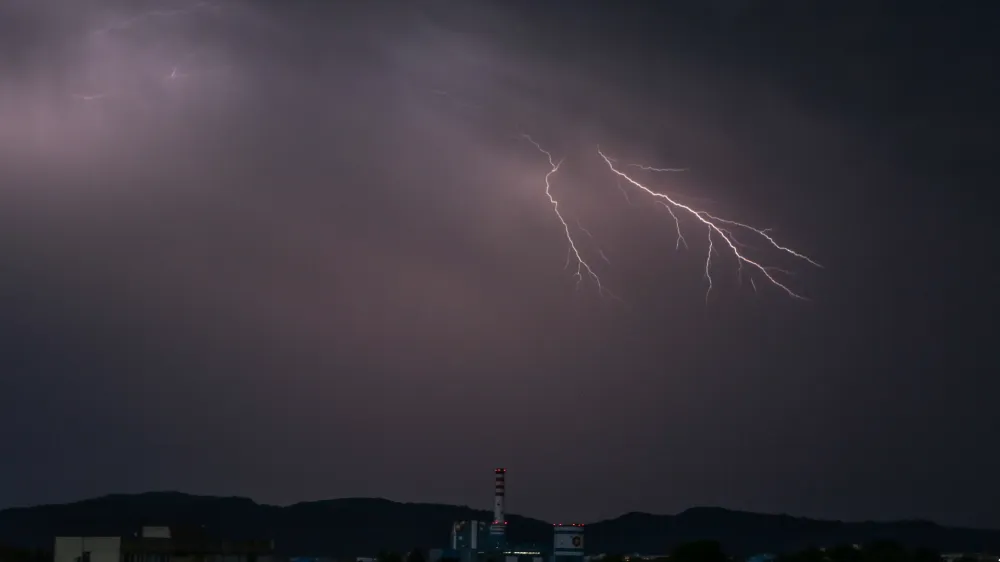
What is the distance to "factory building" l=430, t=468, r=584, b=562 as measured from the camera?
121 meters

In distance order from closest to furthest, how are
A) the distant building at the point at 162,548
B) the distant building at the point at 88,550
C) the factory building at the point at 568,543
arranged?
the distant building at the point at 88,550
the distant building at the point at 162,548
the factory building at the point at 568,543

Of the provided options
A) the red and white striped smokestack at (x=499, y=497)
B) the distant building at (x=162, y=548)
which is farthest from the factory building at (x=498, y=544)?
the distant building at (x=162, y=548)

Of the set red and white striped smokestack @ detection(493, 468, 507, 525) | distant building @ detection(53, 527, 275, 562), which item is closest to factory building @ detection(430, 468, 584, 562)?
red and white striped smokestack @ detection(493, 468, 507, 525)

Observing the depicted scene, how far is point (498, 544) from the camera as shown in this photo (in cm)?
12738

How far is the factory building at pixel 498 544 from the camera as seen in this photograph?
121312 mm

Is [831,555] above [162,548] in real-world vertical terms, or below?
below

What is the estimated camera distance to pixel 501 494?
131 meters

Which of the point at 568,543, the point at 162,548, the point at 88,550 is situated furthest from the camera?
the point at 568,543


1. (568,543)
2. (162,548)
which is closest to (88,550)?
(162,548)

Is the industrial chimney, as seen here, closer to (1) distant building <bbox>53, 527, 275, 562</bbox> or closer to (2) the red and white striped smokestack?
(2) the red and white striped smokestack

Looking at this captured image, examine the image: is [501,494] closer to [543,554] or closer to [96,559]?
[543,554]

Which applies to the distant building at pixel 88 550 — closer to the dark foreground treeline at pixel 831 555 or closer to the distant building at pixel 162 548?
the distant building at pixel 162 548

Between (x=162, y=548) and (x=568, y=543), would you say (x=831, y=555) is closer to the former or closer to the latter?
(x=568, y=543)

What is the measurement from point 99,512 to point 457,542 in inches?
2174
